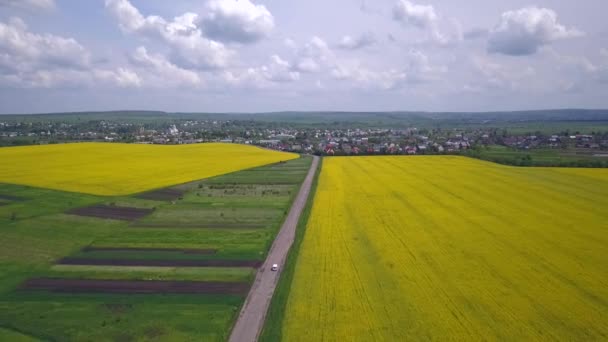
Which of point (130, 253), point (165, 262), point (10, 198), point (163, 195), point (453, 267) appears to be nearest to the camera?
point (453, 267)

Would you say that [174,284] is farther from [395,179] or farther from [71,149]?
[71,149]

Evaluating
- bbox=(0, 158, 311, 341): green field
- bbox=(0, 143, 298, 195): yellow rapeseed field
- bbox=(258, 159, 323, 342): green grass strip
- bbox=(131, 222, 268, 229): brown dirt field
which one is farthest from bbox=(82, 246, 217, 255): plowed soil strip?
bbox=(0, 143, 298, 195): yellow rapeseed field

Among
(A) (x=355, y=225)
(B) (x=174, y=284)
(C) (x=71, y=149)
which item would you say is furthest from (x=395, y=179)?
(C) (x=71, y=149)

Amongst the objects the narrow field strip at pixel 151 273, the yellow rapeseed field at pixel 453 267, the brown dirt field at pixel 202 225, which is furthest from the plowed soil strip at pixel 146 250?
the yellow rapeseed field at pixel 453 267

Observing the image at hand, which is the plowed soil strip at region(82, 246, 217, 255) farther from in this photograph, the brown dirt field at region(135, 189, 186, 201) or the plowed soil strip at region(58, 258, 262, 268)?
the brown dirt field at region(135, 189, 186, 201)

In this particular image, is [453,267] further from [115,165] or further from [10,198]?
[115,165]

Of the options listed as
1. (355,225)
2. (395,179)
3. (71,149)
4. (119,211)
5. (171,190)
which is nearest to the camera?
(355,225)

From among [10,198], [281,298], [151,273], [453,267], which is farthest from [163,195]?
[453,267]
